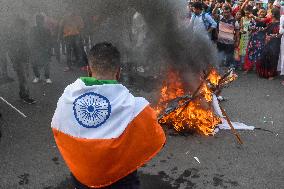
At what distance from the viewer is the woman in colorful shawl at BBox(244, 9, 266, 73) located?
36.4ft

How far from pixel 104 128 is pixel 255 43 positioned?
9551mm

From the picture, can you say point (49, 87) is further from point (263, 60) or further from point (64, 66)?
point (263, 60)

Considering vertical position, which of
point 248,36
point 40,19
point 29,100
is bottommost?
point 29,100

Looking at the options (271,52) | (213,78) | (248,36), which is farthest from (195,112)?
(248,36)

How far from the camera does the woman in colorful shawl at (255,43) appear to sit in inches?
437

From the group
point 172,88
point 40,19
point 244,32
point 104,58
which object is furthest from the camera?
point 244,32

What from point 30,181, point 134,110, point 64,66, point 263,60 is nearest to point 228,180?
point 30,181

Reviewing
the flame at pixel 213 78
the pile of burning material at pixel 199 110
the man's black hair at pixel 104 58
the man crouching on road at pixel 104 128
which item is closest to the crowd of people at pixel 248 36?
the flame at pixel 213 78

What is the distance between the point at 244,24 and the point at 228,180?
7259mm

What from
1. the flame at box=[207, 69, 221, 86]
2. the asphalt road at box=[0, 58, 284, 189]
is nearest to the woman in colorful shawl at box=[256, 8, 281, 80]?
the asphalt road at box=[0, 58, 284, 189]

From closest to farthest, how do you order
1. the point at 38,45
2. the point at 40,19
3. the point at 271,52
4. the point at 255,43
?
the point at 40,19
the point at 38,45
the point at 271,52
the point at 255,43

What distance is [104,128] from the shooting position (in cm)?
255

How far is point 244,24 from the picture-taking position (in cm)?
1130

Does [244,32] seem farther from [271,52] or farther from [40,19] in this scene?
[40,19]
